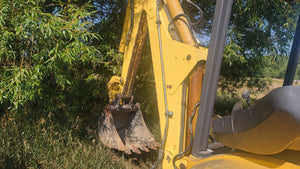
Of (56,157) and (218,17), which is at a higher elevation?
(218,17)

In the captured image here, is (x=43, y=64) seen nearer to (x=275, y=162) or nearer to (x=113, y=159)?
(x=113, y=159)

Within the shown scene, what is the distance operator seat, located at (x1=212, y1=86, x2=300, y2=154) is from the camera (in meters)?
0.99

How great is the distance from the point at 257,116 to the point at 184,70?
892 millimetres

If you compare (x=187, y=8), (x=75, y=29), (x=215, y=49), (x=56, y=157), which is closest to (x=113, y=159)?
(x=56, y=157)

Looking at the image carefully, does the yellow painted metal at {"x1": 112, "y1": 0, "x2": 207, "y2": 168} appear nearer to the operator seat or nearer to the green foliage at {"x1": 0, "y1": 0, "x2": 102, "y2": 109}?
the operator seat

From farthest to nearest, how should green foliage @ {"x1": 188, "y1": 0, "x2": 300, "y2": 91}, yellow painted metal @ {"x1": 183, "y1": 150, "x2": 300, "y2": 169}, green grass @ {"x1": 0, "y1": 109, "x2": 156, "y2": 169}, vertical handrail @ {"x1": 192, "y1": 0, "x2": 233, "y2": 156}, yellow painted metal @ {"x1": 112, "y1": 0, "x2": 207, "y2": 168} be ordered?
green foliage @ {"x1": 188, "y1": 0, "x2": 300, "y2": 91}, green grass @ {"x1": 0, "y1": 109, "x2": 156, "y2": 169}, yellow painted metal @ {"x1": 112, "y1": 0, "x2": 207, "y2": 168}, vertical handrail @ {"x1": 192, "y1": 0, "x2": 233, "y2": 156}, yellow painted metal @ {"x1": 183, "y1": 150, "x2": 300, "y2": 169}

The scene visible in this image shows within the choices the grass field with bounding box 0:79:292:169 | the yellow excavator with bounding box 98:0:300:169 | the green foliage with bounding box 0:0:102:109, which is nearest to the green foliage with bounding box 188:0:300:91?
the grass field with bounding box 0:79:292:169

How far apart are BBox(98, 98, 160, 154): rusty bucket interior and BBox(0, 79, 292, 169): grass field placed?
0.94ft

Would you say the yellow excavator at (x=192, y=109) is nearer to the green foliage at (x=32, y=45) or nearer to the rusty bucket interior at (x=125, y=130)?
the rusty bucket interior at (x=125, y=130)

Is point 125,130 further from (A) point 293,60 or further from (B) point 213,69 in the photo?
(A) point 293,60

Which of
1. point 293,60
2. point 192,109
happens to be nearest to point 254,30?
point 293,60

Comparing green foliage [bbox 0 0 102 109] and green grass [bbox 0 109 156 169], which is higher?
green foliage [bbox 0 0 102 109]

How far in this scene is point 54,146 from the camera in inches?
127

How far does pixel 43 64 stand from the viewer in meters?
2.58
